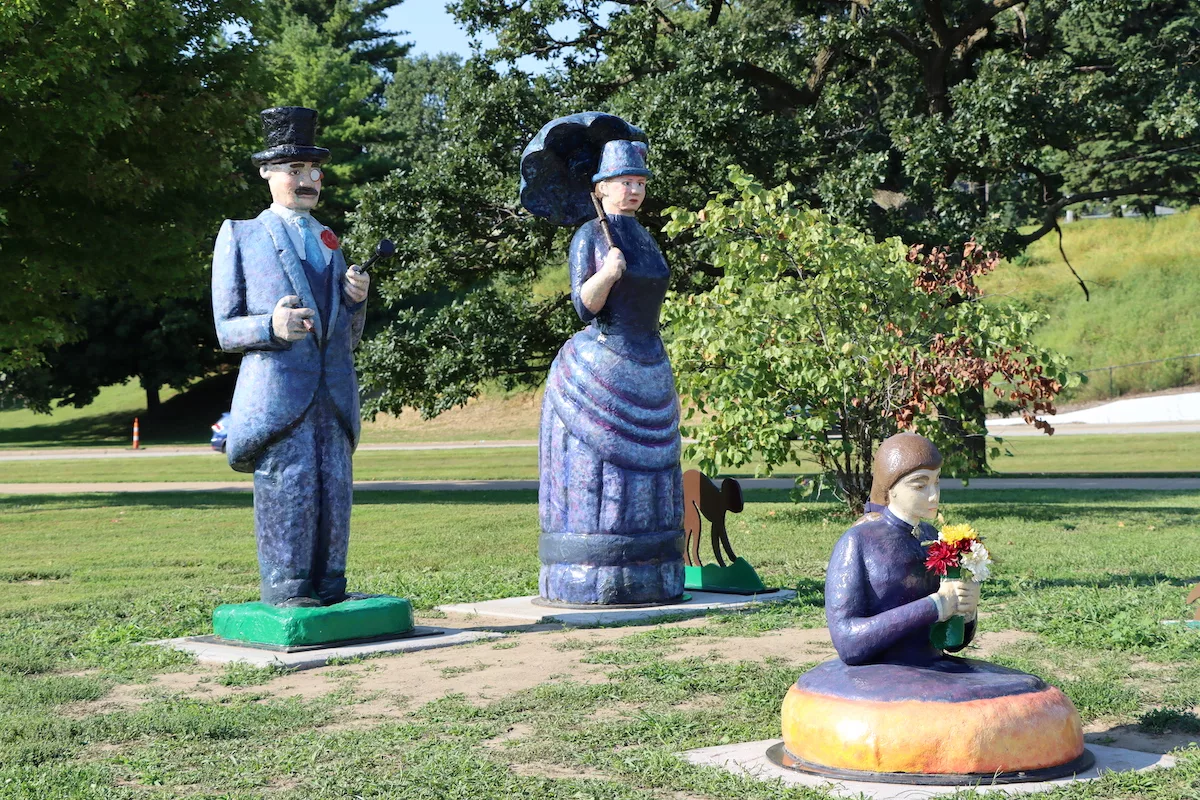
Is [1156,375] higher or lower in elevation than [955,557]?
higher

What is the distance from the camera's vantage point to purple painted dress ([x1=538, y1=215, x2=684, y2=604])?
9094 mm

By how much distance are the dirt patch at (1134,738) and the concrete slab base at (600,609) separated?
11.7 ft

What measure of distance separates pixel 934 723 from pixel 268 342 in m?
4.52

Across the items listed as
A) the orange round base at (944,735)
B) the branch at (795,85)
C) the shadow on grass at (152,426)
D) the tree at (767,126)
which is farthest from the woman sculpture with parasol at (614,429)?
the shadow on grass at (152,426)

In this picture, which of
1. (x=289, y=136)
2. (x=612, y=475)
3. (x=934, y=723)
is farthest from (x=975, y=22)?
(x=934, y=723)

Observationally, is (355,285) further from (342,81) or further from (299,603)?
(342,81)

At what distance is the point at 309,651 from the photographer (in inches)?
308

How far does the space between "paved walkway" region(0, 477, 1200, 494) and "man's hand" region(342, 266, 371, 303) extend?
12.4 m

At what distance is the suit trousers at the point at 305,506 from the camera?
790 cm

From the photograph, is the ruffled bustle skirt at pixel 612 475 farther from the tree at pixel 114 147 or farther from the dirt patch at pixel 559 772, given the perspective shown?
the tree at pixel 114 147

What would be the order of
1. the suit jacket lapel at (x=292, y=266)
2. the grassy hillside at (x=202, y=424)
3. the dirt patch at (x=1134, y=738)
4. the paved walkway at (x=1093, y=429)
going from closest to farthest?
the dirt patch at (x=1134, y=738) < the suit jacket lapel at (x=292, y=266) < the paved walkway at (x=1093, y=429) < the grassy hillside at (x=202, y=424)

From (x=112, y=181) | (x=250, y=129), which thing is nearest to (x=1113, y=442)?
(x=250, y=129)

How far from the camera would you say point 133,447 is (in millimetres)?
36938

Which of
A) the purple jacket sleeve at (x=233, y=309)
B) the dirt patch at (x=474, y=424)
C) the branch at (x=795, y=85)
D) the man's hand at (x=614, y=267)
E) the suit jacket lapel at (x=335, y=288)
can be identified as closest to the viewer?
the purple jacket sleeve at (x=233, y=309)
